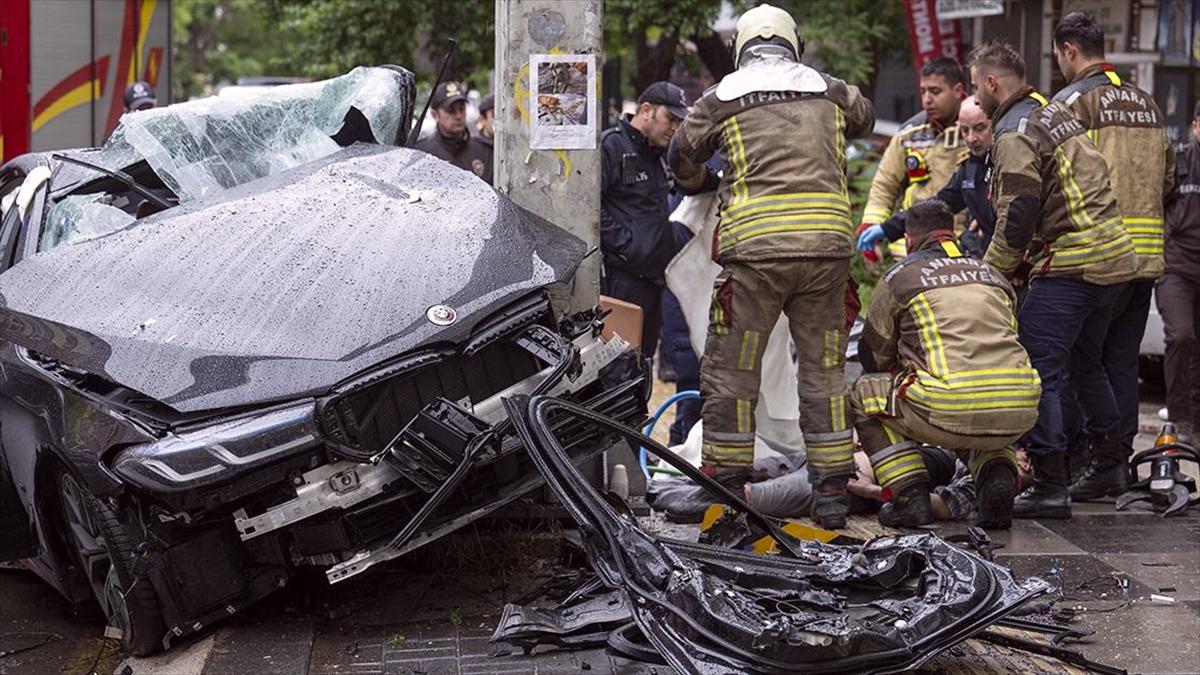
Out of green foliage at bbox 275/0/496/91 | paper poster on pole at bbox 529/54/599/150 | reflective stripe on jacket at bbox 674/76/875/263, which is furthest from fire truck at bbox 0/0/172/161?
reflective stripe on jacket at bbox 674/76/875/263

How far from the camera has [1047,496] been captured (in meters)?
6.95

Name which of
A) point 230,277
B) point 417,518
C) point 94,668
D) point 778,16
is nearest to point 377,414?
point 417,518

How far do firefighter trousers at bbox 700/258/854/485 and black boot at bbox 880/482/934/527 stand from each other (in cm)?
25

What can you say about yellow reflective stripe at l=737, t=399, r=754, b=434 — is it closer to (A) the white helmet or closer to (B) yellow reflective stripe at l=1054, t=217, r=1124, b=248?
(A) the white helmet

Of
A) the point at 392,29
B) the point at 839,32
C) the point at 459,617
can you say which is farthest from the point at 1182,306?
the point at 392,29

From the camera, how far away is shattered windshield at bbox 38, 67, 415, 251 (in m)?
5.97

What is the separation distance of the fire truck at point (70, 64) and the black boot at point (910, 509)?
6.20m

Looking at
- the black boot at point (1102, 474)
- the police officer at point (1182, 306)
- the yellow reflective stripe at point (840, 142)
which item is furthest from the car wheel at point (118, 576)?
the police officer at point (1182, 306)

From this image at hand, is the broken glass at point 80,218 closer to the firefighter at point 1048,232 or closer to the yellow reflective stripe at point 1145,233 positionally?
the firefighter at point 1048,232

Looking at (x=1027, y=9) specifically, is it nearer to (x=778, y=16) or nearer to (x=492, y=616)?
(x=778, y=16)

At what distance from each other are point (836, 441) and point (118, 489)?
2963mm

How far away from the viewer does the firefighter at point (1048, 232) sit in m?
6.78

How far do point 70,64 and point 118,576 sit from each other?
286 inches

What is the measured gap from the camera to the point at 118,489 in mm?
4781
